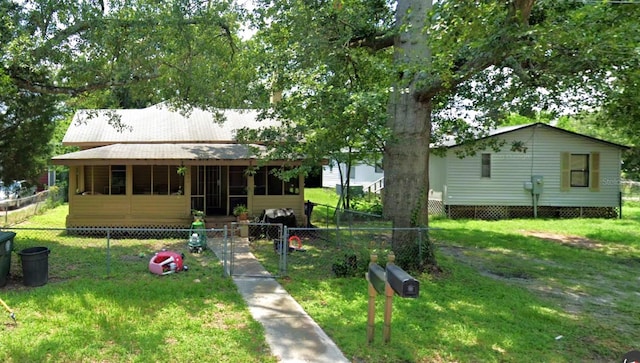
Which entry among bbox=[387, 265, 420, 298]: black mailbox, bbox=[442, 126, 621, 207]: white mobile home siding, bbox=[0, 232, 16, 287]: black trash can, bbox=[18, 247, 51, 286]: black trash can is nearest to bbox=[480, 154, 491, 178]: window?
bbox=[442, 126, 621, 207]: white mobile home siding

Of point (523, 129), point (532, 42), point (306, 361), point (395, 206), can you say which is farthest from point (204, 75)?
point (523, 129)

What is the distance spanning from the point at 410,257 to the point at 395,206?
3.73 feet

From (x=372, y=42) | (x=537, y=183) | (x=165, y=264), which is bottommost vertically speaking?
(x=165, y=264)

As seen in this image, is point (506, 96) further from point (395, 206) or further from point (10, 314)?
point (10, 314)

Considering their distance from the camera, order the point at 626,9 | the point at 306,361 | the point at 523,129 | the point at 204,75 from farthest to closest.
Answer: the point at 523,129, the point at 204,75, the point at 626,9, the point at 306,361

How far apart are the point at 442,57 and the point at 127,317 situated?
640cm

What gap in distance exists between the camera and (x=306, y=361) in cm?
480

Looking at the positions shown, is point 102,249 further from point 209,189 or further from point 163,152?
point 209,189

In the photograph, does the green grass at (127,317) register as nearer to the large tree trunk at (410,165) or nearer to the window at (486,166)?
the large tree trunk at (410,165)

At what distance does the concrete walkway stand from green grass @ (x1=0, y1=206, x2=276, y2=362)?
188 millimetres

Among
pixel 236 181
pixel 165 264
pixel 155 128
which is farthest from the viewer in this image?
pixel 155 128

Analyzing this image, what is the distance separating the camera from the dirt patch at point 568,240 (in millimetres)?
13633

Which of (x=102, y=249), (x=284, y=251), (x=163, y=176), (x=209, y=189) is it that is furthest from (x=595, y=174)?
(x=102, y=249)

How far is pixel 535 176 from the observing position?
769 inches
